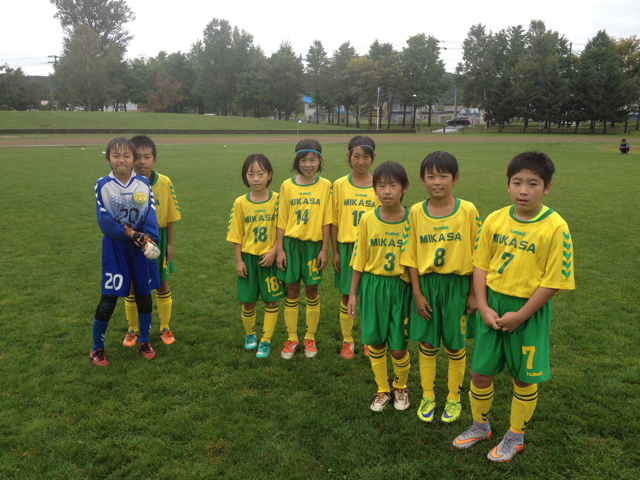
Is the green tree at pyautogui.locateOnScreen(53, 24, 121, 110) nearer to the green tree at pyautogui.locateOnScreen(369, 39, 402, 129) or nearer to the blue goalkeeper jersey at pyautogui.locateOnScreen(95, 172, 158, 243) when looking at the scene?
the green tree at pyautogui.locateOnScreen(369, 39, 402, 129)

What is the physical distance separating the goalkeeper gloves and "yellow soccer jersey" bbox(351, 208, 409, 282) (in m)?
1.65

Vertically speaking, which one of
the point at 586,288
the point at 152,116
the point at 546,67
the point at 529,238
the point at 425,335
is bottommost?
the point at 586,288

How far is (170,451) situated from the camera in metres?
2.80

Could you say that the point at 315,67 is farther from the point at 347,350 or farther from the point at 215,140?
the point at 347,350

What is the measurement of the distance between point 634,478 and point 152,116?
51.9 metres

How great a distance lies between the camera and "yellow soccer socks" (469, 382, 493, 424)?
2.75 m

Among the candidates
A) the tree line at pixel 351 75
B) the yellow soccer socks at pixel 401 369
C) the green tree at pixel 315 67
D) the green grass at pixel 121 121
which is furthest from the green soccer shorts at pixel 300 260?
the green tree at pixel 315 67

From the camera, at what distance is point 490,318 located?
2.53 metres

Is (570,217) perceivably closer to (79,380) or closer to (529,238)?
(529,238)

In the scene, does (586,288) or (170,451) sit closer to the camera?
(170,451)

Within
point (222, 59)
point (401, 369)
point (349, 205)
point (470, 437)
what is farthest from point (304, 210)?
point (222, 59)

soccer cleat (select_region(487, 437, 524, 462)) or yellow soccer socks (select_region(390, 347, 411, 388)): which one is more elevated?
yellow soccer socks (select_region(390, 347, 411, 388))

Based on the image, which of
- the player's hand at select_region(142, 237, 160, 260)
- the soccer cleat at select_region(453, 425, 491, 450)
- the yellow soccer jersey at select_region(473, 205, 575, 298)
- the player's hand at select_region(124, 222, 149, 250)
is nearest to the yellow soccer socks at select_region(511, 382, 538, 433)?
the soccer cleat at select_region(453, 425, 491, 450)

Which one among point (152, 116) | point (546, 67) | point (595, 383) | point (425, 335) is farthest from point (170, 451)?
point (546, 67)
